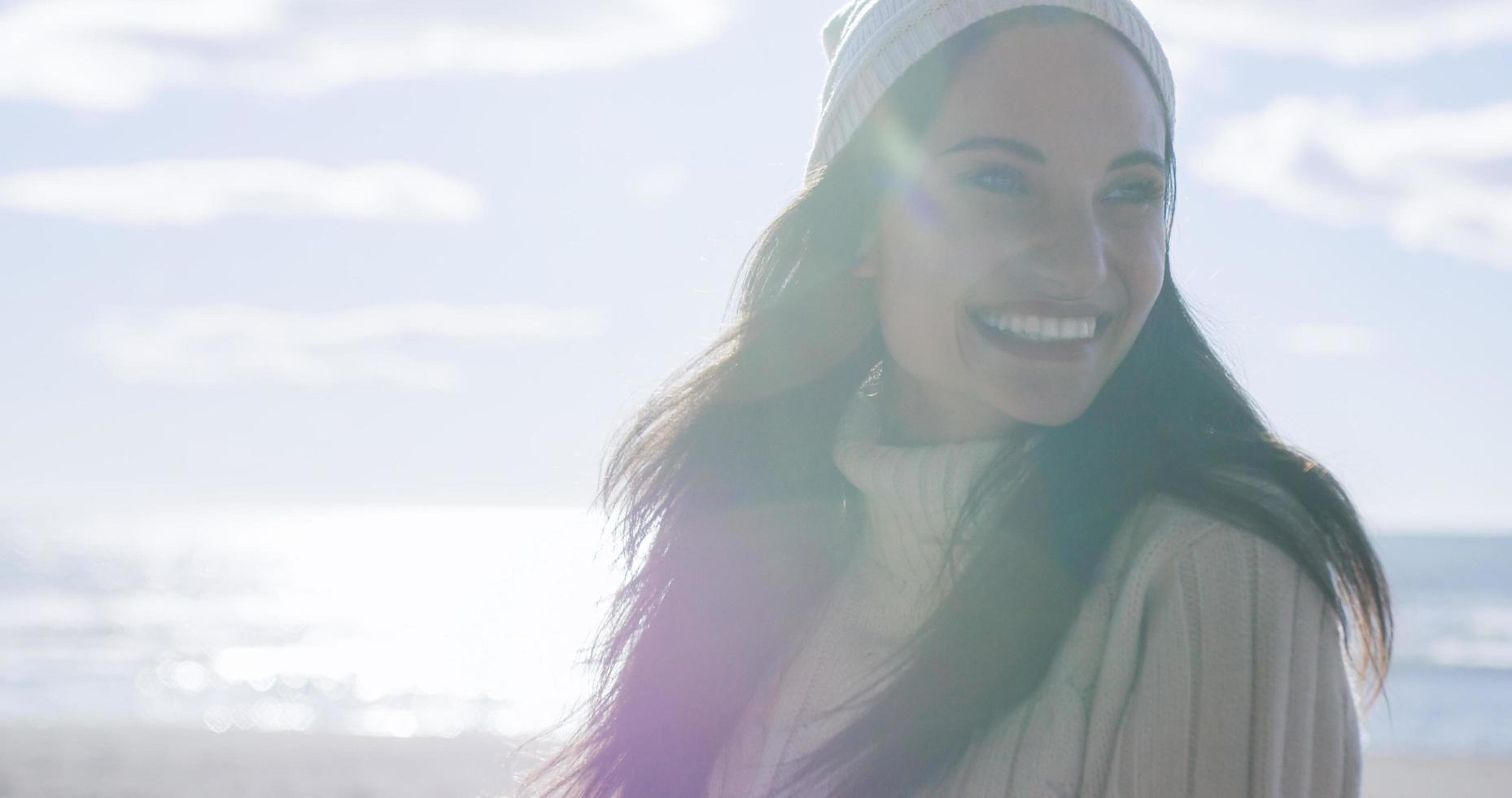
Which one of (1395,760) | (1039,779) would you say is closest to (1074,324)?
(1039,779)

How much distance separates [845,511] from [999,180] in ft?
2.65

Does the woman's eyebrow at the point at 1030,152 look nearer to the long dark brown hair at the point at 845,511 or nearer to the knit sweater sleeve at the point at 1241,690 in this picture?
the long dark brown hair at the point at 845,511

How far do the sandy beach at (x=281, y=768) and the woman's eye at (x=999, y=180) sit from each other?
7.36m

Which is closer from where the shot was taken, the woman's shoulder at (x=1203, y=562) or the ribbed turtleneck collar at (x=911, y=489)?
the woman's shoulder at (x=1203, y=562)

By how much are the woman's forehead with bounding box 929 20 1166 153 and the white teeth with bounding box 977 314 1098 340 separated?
22cm

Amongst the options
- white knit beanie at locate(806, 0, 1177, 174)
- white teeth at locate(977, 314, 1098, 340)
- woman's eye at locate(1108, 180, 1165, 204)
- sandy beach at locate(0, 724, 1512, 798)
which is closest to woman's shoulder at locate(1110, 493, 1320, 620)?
white teeth at locate(977, 314, 1098, 340)

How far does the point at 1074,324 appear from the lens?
1849 mm

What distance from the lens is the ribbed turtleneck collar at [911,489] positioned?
2.00 metres

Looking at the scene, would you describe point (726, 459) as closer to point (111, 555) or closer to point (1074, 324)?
point (1074, 324)

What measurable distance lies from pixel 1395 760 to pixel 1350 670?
10134mm

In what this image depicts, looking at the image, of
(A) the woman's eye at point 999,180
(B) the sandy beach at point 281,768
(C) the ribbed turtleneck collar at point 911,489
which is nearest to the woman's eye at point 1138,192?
(A) the woman's eye at point 999,180

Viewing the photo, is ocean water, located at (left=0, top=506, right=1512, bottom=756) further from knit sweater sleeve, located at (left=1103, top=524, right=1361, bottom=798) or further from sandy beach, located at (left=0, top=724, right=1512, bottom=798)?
sandy beach, located at (left=0, top=724, right=1512, bottom=798)

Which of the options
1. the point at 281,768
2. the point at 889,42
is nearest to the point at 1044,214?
the point at 889,42

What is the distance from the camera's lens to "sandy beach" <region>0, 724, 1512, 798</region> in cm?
943
